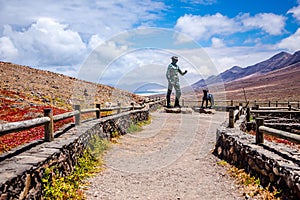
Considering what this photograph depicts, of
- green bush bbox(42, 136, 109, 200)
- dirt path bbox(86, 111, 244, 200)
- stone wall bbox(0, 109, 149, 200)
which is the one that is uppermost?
stone wall bbox(0, 109, 149, 200)

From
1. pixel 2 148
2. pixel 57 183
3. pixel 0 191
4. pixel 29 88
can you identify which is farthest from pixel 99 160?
pixel 29 88

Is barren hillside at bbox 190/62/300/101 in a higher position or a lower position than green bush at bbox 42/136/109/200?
higher

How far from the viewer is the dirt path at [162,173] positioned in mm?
6238

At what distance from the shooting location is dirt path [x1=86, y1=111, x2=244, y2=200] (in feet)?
20.5

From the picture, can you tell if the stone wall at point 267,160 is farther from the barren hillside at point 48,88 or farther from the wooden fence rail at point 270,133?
the barren hillside at point 48,88

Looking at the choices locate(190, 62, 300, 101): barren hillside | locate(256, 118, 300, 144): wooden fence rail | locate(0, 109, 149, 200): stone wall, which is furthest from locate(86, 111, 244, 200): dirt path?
locate(190, 62, 300, 101): barren hillside

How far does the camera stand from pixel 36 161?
4.76 metres

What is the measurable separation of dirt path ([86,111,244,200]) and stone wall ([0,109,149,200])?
904 mm

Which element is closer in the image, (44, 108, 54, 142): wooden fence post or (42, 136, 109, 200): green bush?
(42, 136, 109, 200): green bush

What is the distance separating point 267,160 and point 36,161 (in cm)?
453

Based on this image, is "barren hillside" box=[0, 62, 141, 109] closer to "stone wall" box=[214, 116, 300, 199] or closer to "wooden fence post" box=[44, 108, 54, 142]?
"stone wall" box=[214, 116, 300, 199]

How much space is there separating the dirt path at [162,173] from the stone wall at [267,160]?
592 millimetres

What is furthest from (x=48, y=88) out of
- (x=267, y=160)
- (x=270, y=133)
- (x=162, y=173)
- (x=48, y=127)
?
(x=267, y=160)

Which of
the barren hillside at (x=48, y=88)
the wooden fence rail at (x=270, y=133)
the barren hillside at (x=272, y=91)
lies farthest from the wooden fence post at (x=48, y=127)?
the barren hillside at (x=272, y=91)
